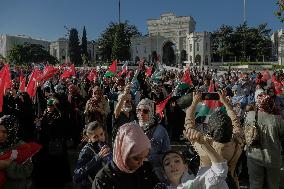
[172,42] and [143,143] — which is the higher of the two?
[172,42]

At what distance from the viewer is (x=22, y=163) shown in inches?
148

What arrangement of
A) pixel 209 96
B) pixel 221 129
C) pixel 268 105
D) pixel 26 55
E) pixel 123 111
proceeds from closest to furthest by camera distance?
pixel 221 129, pixel 209 96, pixel 268 105, pixel 123 111, pixel 26 55

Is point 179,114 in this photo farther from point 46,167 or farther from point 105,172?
point 105,172

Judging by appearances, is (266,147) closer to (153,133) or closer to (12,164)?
(153,133)

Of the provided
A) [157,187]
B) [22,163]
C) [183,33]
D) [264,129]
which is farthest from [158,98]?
[183,33]

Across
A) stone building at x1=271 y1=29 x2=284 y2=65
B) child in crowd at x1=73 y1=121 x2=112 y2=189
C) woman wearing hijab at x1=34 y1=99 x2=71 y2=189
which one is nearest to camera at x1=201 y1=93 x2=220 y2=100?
child in crowd at x1=73 y1=121 x2=112 y2=189

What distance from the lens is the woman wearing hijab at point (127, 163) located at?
2283 mm

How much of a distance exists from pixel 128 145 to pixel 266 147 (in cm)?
318

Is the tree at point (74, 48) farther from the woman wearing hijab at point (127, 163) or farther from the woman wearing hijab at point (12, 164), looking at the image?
the woman wearing hijab at point (127, 163)

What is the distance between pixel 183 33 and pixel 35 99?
315ft

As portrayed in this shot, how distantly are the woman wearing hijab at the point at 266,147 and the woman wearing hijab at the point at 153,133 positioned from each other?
1302mm

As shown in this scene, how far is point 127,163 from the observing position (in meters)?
2.29

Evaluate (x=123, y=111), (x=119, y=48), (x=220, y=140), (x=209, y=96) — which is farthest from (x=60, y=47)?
(x=220, y=140)

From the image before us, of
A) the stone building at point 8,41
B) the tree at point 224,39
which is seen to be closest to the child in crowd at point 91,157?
the tree at point 224,39
